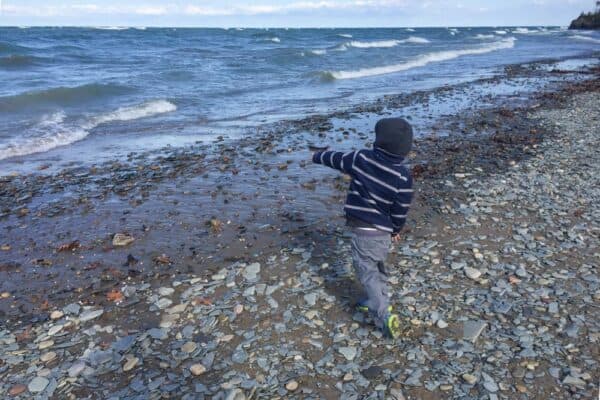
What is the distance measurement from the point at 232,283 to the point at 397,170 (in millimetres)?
2768

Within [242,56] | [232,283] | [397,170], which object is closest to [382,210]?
[397,170]

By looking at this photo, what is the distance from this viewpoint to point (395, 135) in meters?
4.78

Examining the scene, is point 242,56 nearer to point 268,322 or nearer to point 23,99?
point 23,99

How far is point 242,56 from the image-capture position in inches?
1654

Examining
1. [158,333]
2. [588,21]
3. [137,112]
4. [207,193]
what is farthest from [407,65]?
[588,21]

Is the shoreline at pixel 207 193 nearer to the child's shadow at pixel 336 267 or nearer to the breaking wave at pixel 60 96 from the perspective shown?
the child's shadow at pixel 336 267

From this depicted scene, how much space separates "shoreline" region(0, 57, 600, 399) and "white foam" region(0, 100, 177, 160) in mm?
3179

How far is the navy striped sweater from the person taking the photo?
502 centimetres

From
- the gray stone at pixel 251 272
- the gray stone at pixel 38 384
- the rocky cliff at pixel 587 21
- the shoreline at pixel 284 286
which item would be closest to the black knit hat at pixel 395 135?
the shoreline at pixel 284 286

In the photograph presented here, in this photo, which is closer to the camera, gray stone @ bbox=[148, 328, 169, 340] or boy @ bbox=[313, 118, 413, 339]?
boy @ bbox=[313, 118, 413, 339]

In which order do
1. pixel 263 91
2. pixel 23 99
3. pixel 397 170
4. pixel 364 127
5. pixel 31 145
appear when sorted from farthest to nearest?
pixel 263 91
pixel 23 99
pixel 364 127
pixel 31 145
pixel 397 170

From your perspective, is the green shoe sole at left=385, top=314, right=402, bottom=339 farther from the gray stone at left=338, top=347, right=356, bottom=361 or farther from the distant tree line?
the distant tree line

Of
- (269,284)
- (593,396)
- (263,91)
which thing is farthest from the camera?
(263,91)

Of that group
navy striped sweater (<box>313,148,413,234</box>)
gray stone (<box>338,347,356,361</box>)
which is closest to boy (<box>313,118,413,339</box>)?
navy striped sweater (<box>313,148,413,234</box>)
